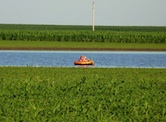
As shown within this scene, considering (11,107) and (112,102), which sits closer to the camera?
(11,107)

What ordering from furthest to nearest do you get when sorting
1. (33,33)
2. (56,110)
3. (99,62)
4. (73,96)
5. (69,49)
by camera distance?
(33,33), (69,49), (99,62), (73,96), (56,110)

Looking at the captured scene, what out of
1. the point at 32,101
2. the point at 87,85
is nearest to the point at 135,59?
the point at 87,85

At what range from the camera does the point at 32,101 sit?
60.8ft

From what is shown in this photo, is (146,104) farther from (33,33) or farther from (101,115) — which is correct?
(33,33)

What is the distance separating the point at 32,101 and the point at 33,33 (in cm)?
6608

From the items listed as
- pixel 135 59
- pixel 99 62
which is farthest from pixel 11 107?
pixel 135 59

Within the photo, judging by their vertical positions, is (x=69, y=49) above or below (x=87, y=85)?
below

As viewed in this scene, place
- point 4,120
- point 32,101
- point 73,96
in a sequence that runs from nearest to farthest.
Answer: point 4,120, point 32,101, point 73,96

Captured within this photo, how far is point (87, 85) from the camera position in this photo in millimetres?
21781

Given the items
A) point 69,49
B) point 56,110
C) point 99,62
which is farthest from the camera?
point 69,49

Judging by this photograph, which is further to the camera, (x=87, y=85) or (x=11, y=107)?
(x=87, y=85)

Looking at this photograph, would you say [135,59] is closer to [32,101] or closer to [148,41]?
[148,41]

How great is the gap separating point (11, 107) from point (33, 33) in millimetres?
67083

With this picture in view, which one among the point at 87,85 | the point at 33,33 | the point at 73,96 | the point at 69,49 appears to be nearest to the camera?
the point at 73,96
